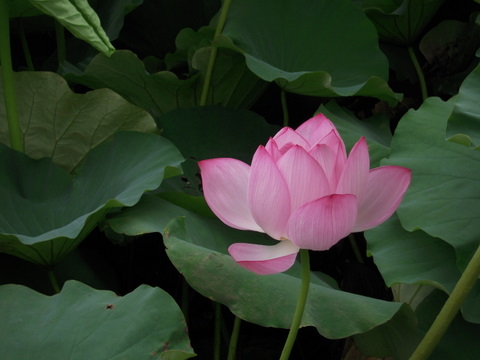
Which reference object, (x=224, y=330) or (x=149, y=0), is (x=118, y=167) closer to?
(x=224, y=330)

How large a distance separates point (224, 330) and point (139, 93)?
18.3 inches

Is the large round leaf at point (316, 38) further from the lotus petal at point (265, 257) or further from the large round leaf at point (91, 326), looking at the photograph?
the lotus petal at point (265, 257)

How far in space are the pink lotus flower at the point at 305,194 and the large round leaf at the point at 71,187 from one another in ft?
1.27

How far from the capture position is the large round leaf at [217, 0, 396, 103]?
1.30m

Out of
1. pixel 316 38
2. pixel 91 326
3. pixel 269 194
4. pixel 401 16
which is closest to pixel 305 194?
pixel 269 194

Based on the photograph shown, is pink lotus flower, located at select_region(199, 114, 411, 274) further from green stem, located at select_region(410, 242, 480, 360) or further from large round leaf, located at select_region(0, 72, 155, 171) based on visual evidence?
large round leaf, located at select_region(0, 72, 155, 171)

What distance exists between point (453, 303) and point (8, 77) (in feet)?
2.32

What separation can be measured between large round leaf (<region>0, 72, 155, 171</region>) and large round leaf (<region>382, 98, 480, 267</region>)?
426mm

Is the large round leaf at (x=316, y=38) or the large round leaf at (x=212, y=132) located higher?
the large round leaf at (x=316, y=38)

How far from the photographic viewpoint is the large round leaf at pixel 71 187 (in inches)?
36.9

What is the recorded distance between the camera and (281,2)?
1325 mm

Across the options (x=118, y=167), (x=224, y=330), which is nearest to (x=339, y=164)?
(x=118, y=167)

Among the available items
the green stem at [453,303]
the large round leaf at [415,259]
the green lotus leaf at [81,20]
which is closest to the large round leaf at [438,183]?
the large round leaf at [415,259]

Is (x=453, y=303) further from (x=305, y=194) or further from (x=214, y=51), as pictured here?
(x=214, y=51)
